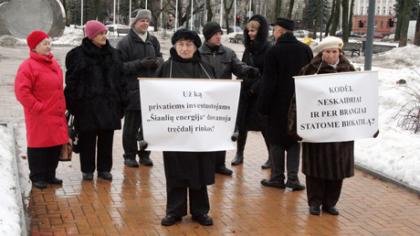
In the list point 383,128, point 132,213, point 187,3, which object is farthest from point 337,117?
point 187,3

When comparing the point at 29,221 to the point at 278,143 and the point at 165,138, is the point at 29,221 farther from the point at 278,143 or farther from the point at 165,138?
the point at 278,143

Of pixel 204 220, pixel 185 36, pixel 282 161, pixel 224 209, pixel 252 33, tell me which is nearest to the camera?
pixel 185 36

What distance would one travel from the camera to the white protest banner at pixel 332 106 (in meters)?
5.84

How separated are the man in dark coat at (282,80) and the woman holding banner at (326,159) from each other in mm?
594

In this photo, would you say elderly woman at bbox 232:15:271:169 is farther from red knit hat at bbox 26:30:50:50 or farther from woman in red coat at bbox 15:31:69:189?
red knit hat at bbox 26:30:50:50

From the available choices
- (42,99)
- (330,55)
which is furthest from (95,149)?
(330,55)

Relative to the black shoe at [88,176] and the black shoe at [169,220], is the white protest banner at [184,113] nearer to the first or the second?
the black shoe at [169,220]

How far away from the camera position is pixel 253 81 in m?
7.66

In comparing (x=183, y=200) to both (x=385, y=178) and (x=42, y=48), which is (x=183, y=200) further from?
(x=385, y=178)

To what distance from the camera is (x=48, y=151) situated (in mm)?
6797

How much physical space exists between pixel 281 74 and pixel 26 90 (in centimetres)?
267

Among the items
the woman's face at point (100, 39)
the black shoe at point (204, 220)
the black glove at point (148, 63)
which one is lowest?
the black shoe at point (204, 220)

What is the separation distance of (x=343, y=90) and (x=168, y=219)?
204 centimetres

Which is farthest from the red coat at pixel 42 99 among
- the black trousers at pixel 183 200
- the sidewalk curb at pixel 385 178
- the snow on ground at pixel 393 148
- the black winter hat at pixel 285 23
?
the snow on ground at pixel 393 148
